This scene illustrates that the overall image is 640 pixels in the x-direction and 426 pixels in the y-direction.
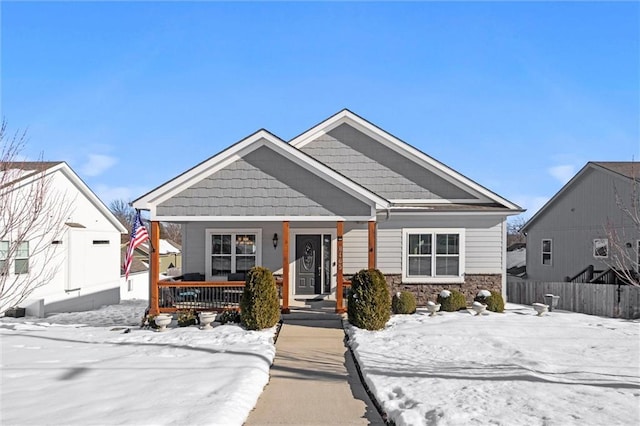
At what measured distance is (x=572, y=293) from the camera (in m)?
17.1

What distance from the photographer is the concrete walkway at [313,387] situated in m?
6.04

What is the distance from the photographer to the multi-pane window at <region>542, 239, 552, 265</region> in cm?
2451

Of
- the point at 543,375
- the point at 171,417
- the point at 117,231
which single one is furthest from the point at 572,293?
the point at 117,231

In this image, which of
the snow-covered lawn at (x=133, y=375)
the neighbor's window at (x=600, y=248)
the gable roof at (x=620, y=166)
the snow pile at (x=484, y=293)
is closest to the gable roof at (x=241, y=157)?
the snow-covered lawn at (x=133, y=375)

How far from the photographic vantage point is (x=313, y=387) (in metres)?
7.25

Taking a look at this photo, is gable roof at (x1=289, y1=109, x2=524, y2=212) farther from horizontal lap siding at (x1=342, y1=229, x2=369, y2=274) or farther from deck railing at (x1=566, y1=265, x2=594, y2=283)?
deck railing at (x1=566, y1=265, x2=594, y2=283)

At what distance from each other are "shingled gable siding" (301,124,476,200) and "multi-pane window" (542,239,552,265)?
→ 1151 centimetres

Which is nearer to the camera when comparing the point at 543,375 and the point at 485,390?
the point at 485,390

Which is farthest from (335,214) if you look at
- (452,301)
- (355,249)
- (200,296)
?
(200,296)

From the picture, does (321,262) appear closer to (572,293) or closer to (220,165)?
(220,165)

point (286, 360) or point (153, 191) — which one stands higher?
point (153, 191)

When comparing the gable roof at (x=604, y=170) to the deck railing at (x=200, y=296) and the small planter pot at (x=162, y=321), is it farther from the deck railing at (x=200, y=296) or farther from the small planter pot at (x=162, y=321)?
the small planter pot at (x=162, y=321)

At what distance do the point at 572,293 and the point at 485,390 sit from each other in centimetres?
1234

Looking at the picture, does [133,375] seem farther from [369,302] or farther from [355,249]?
[355,249]
